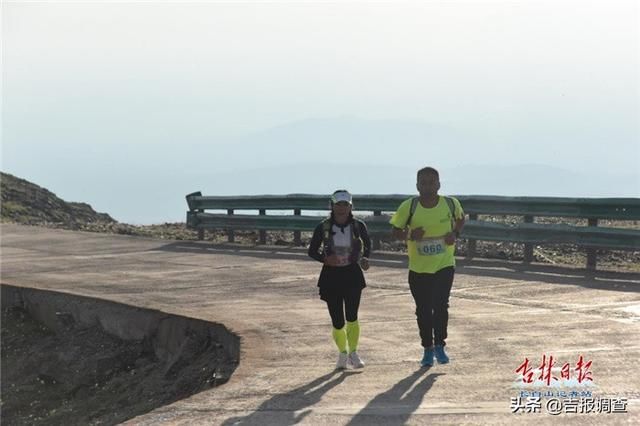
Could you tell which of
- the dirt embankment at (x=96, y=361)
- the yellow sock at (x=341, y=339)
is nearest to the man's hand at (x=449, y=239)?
the yellow sock at (x=341, y=339)

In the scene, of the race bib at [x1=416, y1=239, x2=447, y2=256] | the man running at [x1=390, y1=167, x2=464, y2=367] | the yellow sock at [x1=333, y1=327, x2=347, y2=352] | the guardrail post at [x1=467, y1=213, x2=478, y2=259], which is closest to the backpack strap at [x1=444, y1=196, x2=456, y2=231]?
the man running at [x1=390, y1=167, x2=464, y2=367]

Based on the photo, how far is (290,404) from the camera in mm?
8352

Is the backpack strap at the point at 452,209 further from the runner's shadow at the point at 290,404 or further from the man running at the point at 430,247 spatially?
the runner's shadow at the point at 290,404

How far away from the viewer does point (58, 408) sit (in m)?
12.1

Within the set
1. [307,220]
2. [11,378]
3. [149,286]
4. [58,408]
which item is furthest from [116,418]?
[307,220]

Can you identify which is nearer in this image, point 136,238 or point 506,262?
point 506,262

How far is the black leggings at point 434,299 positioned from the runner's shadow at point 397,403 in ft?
2.01

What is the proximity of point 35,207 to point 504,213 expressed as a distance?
60.6ft

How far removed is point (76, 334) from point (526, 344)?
20.0ft

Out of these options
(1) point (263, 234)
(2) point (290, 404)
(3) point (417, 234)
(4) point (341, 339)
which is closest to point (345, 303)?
(4) point (341, 339)

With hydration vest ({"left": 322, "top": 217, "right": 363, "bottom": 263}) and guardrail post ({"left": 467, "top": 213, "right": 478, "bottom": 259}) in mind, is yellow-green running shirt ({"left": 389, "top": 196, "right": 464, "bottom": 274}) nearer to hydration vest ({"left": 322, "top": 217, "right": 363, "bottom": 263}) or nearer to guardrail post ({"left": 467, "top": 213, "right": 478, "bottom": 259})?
hydration vest ({"left": 322, "top": 217, "right": 363, "bottom": 263})

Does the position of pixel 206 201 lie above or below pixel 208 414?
above

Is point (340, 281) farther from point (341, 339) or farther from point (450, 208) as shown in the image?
point (450, 208)

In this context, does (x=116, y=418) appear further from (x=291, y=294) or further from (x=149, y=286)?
(x=149, y=286)
